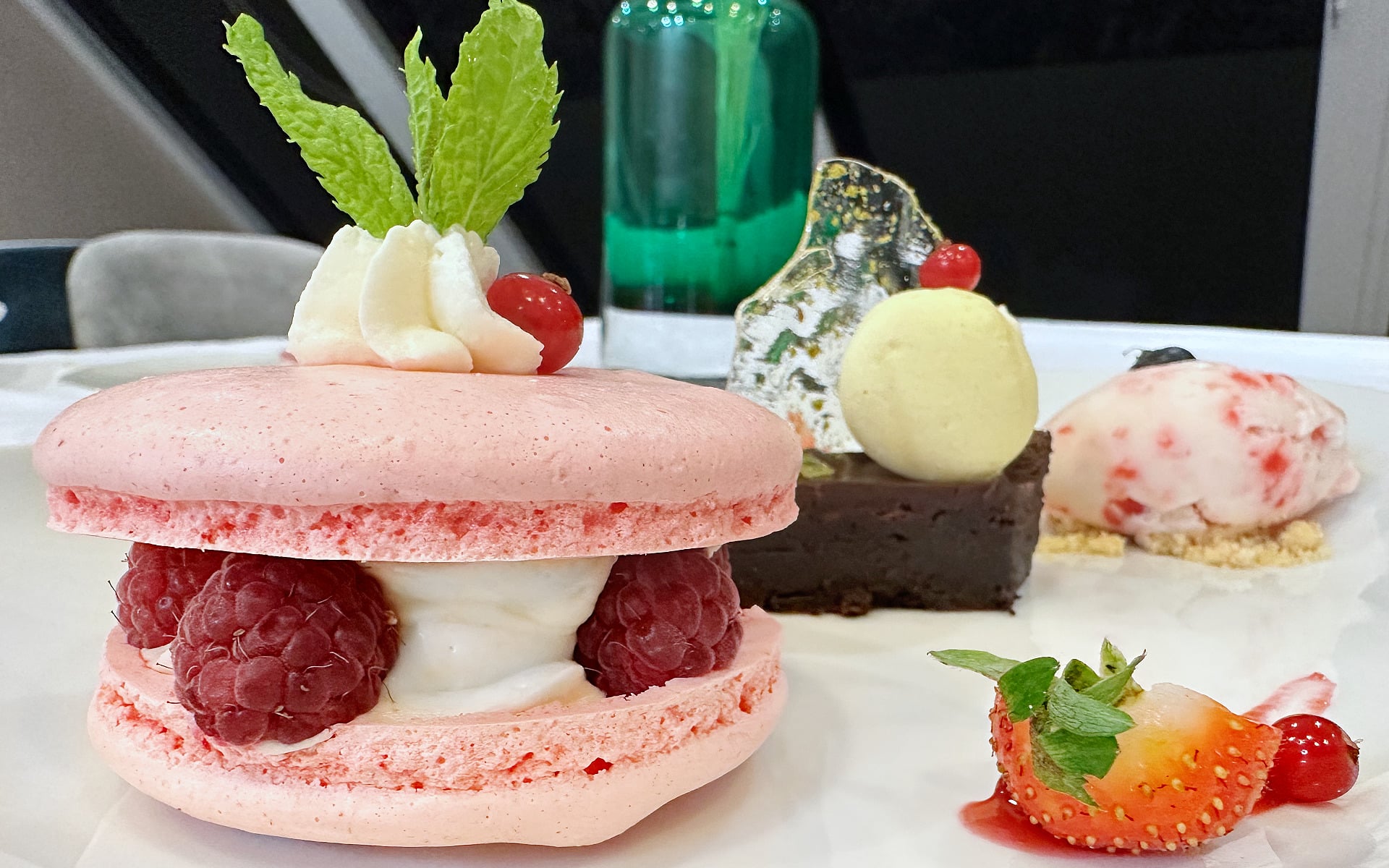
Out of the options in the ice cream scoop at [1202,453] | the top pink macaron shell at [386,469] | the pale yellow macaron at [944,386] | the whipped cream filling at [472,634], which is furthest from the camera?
the ice cream scoop at [1202,453]

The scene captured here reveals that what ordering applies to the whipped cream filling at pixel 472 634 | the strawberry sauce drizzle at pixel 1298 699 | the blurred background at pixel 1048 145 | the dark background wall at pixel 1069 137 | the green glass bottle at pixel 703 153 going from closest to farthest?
1. the whipped cream filling at pixel 472 634
2. the strawberry sauce drizzle at pixel 1298 699
3. the blurred background at pixel 1048 145
4. the green glass bottle at pixel 703 153
5. the dark background wall at pixel 1069 137

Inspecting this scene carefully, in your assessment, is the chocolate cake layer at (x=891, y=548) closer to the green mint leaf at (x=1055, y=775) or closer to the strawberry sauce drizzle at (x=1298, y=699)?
the strawberry sauce drizzle at (x=1298, y=699)

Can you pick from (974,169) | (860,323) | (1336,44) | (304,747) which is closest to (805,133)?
(974,169)

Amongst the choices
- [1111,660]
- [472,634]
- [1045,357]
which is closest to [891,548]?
[1111,660]

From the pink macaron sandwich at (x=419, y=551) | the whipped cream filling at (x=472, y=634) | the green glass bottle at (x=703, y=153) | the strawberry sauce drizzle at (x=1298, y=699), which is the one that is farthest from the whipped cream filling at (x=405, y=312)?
the green glass bottle at (x=703, y=153)

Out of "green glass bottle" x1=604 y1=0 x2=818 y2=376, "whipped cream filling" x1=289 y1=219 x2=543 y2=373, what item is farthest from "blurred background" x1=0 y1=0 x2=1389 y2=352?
"whipped cream filling" x1=289 y1=219 x2=543 y2=373

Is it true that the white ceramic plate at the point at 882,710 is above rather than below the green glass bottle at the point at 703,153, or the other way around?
below
